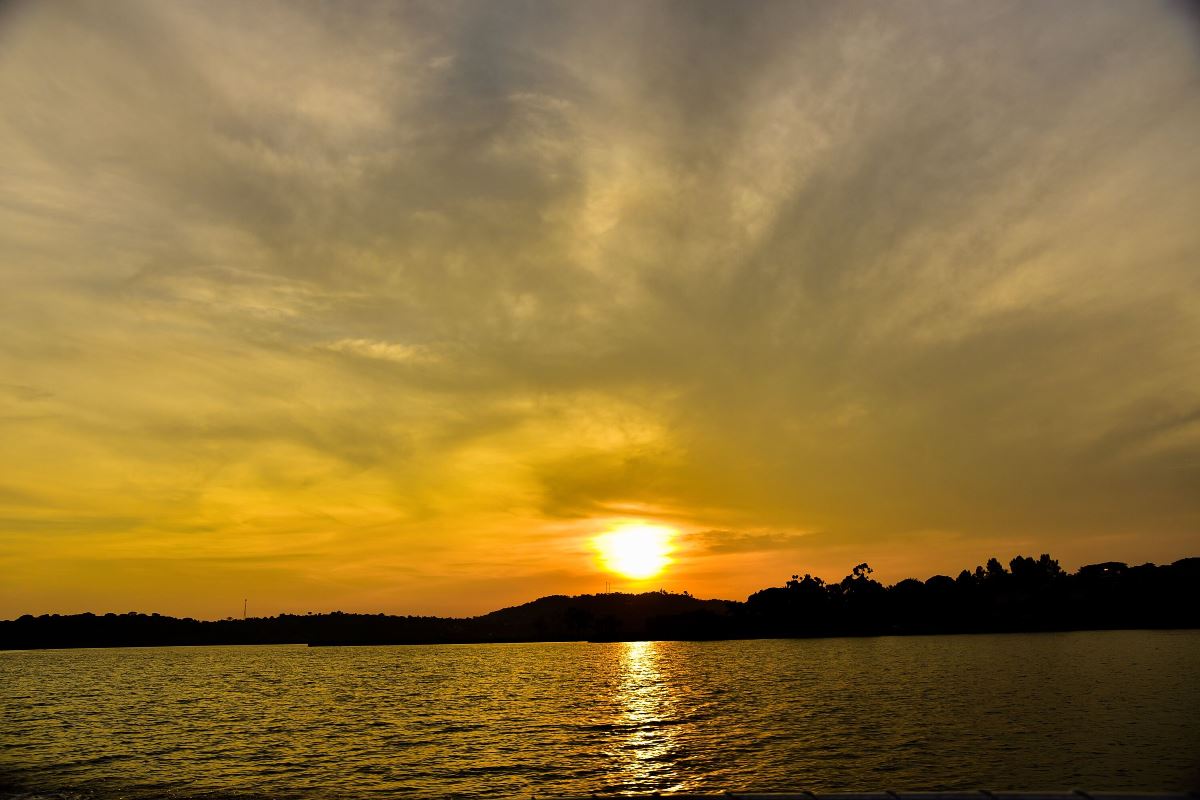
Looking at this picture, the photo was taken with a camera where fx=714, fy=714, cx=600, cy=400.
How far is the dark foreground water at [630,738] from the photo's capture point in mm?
50688

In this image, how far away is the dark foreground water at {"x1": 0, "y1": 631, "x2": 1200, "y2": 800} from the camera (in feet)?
166

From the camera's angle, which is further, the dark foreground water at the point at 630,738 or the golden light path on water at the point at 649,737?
the golden light path on water at the point at 649,737

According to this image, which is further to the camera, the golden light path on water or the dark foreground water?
the golden light path on water

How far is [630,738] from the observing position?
71.9 meters

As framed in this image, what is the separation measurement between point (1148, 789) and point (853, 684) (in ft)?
285

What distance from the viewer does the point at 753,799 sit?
104 feet

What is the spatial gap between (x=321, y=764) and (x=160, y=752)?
65.1 feet

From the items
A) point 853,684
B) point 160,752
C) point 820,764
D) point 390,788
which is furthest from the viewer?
point 853,684

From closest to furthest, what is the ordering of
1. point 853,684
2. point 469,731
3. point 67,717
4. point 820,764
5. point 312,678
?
point 820,764, point 469,731, point 67,717, point 853,684, point 312,678

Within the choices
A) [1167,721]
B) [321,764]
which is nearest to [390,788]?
[321,764]

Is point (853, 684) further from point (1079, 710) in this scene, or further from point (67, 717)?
point (67, 717)

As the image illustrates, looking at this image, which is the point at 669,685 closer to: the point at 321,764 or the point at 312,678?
the point at 321,764

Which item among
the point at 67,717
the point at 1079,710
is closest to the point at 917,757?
the point at 1079,710

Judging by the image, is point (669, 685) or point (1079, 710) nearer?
point (1079, 710)
